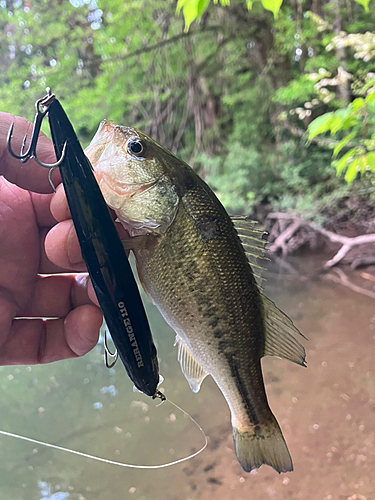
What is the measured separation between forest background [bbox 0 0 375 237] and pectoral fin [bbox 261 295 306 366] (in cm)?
232

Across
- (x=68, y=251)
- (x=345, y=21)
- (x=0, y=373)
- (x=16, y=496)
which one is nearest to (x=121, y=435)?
(x=16, y=496)

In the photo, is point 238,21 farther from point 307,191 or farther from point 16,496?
point 16,496

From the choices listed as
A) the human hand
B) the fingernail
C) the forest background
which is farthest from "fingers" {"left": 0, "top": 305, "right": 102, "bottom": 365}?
the forest background

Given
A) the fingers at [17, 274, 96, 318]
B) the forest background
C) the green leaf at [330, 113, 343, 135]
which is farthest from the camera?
the forest background

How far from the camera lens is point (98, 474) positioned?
117 cm

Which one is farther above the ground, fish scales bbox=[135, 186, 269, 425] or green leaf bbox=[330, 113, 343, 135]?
green leaf bbox=[330, 113, 343, 135]

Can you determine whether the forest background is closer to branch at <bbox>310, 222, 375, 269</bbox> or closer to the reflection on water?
branch at <bbox>310, 222, 375, 269</bbox>

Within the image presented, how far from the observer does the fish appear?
1.87 feet

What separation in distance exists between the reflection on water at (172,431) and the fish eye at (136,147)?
1047 millimetres

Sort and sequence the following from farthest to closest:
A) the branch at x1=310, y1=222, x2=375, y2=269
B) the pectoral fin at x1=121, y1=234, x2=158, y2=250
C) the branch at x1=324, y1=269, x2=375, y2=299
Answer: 1. the branch at x1=310, y1=222, x2=375, y2=269
2. the branch at x1=324, y1=269, x2=375, y2=299
3. the pectoral fin at x1=121, y1=234, x2=158, y2=250

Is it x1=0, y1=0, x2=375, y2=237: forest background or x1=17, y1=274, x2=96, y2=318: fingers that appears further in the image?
x1=0, y1=0, x2=375, y2=237: forest background

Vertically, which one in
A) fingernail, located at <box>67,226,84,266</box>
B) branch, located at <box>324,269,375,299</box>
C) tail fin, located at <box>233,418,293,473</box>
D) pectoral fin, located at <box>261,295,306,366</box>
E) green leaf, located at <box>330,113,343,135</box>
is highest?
green leaf, located at <box>330,113,343,135</box>

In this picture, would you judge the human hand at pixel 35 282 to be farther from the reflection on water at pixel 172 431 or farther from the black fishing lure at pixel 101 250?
the reflection on water at pixel 172 431

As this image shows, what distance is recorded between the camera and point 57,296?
2.54ft
